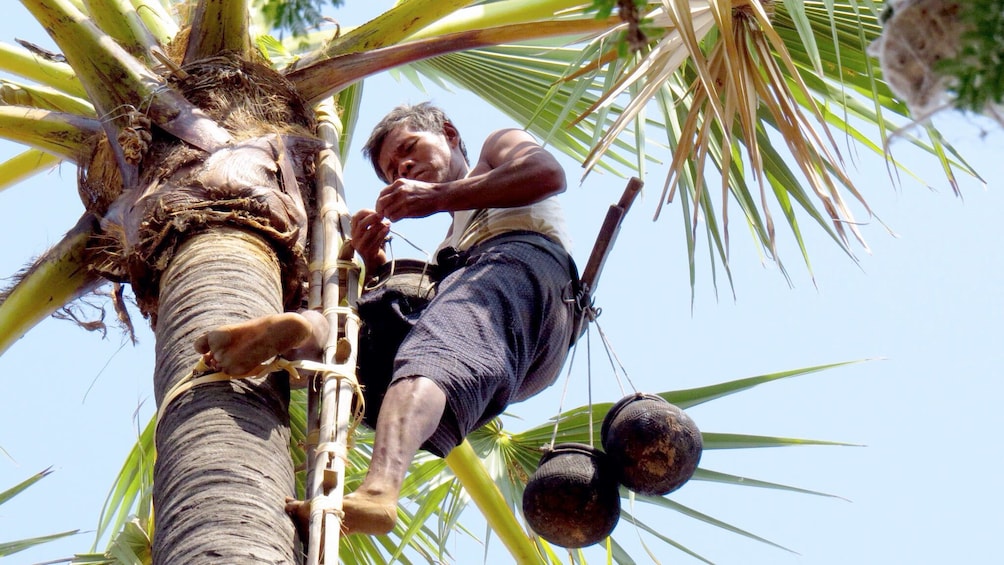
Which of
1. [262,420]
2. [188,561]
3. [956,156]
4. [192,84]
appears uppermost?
[192,84]

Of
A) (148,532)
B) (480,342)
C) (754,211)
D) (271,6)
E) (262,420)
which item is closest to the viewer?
(271,6)

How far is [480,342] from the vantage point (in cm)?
306

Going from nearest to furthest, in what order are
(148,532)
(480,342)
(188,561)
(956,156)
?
(188,561), (480,342), (148,532), (956,156)

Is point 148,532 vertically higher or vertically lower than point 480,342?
higher

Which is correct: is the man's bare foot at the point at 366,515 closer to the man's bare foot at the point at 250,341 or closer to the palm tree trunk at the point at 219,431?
the palm tree trunk at the point at 219,431

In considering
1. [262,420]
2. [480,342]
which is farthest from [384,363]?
[262,420]

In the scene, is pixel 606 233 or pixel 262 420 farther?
pixel 606 233

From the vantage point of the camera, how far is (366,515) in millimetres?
2596

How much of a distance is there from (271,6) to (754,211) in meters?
2.65

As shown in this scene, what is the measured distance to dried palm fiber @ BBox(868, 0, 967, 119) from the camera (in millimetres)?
1271

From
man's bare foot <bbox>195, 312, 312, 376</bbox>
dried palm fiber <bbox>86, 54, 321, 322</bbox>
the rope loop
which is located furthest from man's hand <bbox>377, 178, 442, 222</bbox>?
man's bare foot <bbox>195, 312, 312, 376</bbox>

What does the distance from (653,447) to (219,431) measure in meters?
1.12

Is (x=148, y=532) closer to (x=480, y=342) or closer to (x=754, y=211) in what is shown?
(x=480, y=342)

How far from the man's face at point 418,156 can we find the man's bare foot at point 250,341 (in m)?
Result: 1.70
